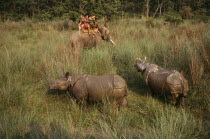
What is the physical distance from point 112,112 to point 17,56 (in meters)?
4.02

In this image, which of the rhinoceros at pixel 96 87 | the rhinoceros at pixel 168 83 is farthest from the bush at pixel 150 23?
the rhinoceros at pixel 96 87

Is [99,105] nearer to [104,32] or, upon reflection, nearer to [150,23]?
[104,32]

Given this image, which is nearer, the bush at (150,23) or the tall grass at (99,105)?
the tall grass at (99,105)

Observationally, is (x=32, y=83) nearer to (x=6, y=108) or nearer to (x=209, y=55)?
(x=6, y=108)

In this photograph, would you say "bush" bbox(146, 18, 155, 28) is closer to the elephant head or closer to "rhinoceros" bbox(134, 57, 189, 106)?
the elephant head

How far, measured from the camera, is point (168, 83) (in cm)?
332

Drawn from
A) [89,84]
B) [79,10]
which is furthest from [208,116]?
[79,10]

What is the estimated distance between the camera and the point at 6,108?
11.3ft

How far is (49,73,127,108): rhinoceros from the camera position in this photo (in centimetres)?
326

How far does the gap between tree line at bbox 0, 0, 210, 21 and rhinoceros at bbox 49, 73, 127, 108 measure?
32.9ft

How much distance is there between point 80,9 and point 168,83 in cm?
1133

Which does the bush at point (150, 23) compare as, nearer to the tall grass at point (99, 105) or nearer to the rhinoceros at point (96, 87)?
the tall grass at point (99, 105)

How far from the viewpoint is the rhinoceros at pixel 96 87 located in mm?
3262

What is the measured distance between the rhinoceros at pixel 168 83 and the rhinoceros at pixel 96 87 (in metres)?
0.74
